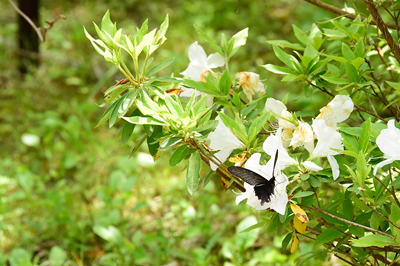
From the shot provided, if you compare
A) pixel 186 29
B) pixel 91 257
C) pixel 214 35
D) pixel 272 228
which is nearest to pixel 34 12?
pixel 186 29

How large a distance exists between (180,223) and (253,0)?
259cm

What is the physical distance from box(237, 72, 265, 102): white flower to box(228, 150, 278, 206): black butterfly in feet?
1.07

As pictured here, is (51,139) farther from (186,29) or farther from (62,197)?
(186,29)

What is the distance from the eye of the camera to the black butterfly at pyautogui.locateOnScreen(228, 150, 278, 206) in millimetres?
688

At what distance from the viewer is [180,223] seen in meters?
2.03

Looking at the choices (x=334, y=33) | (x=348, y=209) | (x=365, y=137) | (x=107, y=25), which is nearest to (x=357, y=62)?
(x=334, y=33)

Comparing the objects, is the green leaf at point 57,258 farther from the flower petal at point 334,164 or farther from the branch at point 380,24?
the branch at point 380,24

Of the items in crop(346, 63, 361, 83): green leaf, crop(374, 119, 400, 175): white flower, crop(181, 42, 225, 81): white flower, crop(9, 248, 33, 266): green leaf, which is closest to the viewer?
crop(374, 119, 400, 175): white flower

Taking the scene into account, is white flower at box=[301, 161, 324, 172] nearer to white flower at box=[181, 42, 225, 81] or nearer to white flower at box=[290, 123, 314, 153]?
white flower at box=[290, 123, 314, 153]

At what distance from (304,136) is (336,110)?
0.12m

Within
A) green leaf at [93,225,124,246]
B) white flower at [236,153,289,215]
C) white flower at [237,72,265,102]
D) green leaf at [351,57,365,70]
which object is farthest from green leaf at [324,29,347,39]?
green leaf at [93,225,124,246]

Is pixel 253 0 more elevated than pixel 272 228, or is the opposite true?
pixel 272 228

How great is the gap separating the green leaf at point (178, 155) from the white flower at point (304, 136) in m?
0.24

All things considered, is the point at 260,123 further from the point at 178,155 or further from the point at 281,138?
the point at 178,155
